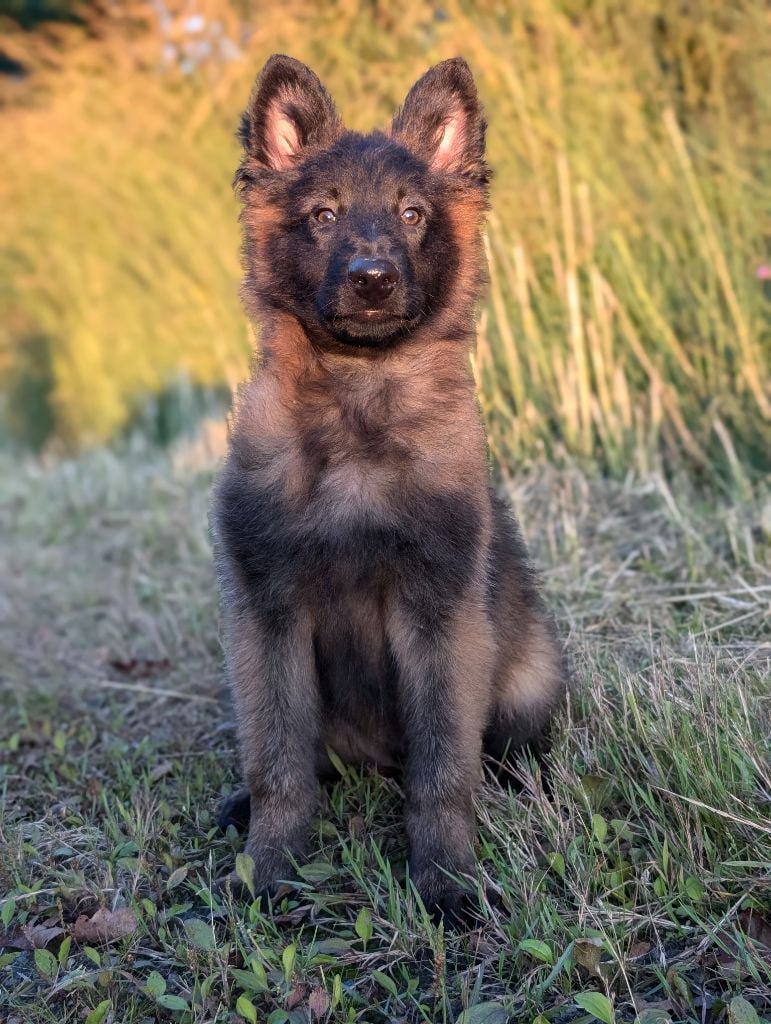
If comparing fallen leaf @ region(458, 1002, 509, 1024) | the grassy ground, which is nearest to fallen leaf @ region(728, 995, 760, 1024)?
the grassy ground

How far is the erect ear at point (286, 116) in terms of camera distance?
2746 mm

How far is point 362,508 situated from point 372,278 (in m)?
0.49

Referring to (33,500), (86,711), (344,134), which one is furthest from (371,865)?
(33,500)

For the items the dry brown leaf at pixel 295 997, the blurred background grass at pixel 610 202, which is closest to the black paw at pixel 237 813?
the dry brown leaf at pixel 295 997

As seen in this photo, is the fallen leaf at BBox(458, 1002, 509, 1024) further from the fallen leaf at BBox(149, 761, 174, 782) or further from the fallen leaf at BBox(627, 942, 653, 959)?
the fallen leaf at BBox(149, 761, 174, 782)

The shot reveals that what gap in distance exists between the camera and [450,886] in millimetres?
2312

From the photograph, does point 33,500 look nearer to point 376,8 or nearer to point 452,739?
point 376,8

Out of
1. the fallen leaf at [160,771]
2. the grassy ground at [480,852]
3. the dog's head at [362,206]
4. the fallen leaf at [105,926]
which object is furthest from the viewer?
the fallen leaf at [160,771]

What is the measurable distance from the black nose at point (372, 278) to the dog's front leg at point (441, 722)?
2.18 ft

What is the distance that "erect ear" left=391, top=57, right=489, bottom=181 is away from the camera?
280 centimetres

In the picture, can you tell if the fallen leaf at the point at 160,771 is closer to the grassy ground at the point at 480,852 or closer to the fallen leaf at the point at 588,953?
the grassy ground at the point at 480,852

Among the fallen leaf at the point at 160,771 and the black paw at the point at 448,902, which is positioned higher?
the black paw at the point at 448,902

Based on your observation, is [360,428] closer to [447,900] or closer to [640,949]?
[447,900]

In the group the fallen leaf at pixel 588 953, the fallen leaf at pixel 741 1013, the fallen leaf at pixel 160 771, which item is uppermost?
the fallen leaf at pixel 741 1013
